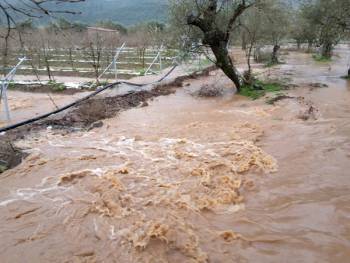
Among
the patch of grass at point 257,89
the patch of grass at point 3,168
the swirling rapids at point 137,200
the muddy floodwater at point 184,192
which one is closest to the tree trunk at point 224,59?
the patch of grass at point 257,89

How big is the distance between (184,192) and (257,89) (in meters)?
9.40

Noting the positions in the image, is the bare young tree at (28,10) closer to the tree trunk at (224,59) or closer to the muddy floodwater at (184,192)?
the muddy floodwater at (184,192)

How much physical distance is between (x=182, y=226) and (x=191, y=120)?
19.5ft

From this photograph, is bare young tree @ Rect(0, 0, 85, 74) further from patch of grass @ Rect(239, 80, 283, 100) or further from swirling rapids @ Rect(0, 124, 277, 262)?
patch of grass @ Rect(239, 80, 283, 100)

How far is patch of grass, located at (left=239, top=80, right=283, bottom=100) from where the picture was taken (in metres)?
14.4

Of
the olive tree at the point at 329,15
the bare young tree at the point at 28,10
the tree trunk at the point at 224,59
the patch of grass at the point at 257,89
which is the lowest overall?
the patch of grass at the point at 257,89

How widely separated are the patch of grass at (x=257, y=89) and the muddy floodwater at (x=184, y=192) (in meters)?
3.37

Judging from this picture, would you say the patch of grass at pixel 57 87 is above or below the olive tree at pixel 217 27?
below

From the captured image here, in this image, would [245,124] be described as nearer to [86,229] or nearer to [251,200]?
[251,200]

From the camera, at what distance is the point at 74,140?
9.39 m

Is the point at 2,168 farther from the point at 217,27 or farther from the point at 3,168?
the point at 217,27

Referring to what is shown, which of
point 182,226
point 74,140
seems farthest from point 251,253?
point 74,140

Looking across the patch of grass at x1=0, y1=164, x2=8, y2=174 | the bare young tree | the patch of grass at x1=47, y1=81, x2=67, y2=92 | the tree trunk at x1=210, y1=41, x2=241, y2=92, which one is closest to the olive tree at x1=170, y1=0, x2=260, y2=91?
the tree trunk at x1=210, y1=41, x2=241, y2=92

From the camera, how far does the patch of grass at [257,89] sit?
14.4 m
